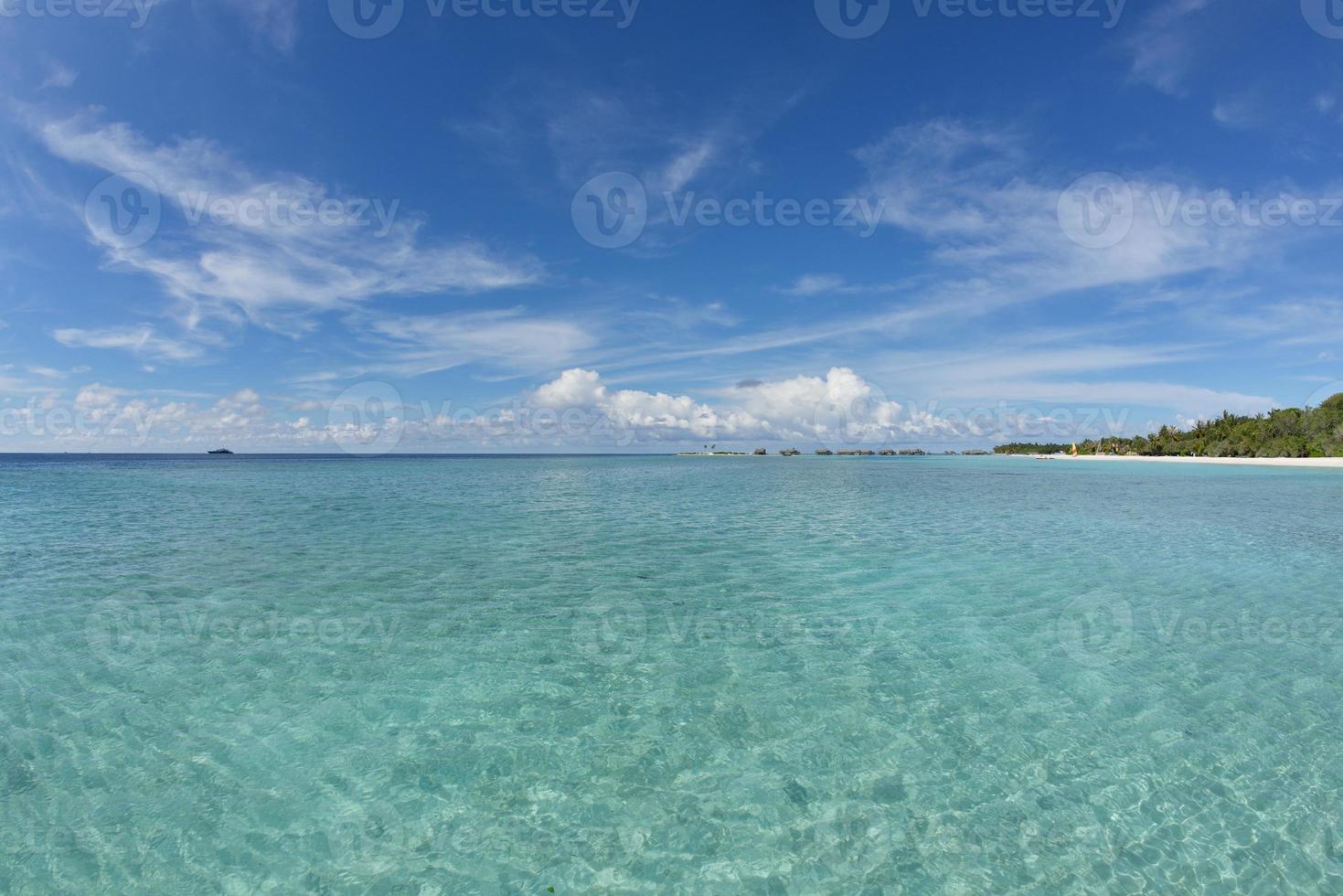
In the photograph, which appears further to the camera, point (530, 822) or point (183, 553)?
point (183, 553)

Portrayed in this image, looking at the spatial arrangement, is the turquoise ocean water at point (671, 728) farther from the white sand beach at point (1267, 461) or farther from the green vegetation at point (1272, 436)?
the green vegetation at point (1272, 436)

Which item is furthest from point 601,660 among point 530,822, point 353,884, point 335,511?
point 335,511

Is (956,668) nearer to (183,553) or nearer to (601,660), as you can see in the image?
(601,660)

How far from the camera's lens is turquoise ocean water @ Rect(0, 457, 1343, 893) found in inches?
214

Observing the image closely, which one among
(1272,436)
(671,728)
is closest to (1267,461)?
(1272,436)

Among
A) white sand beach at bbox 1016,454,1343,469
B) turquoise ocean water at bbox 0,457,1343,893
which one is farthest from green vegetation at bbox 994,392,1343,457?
turquoise ocean water at bbox 0,457,1343,893

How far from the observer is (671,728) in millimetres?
7820

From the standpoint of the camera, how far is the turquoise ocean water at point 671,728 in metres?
5.44

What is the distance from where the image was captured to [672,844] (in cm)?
565

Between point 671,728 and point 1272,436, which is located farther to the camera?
point 1272,436

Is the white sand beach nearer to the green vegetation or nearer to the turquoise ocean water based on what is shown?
the green vegetation

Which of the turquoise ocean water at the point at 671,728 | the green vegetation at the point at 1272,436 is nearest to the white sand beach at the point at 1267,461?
the green vegetation at the point at 1272,436

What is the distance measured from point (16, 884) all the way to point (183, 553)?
1854 cm

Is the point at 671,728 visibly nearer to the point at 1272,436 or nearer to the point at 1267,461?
the point at 1267,461
